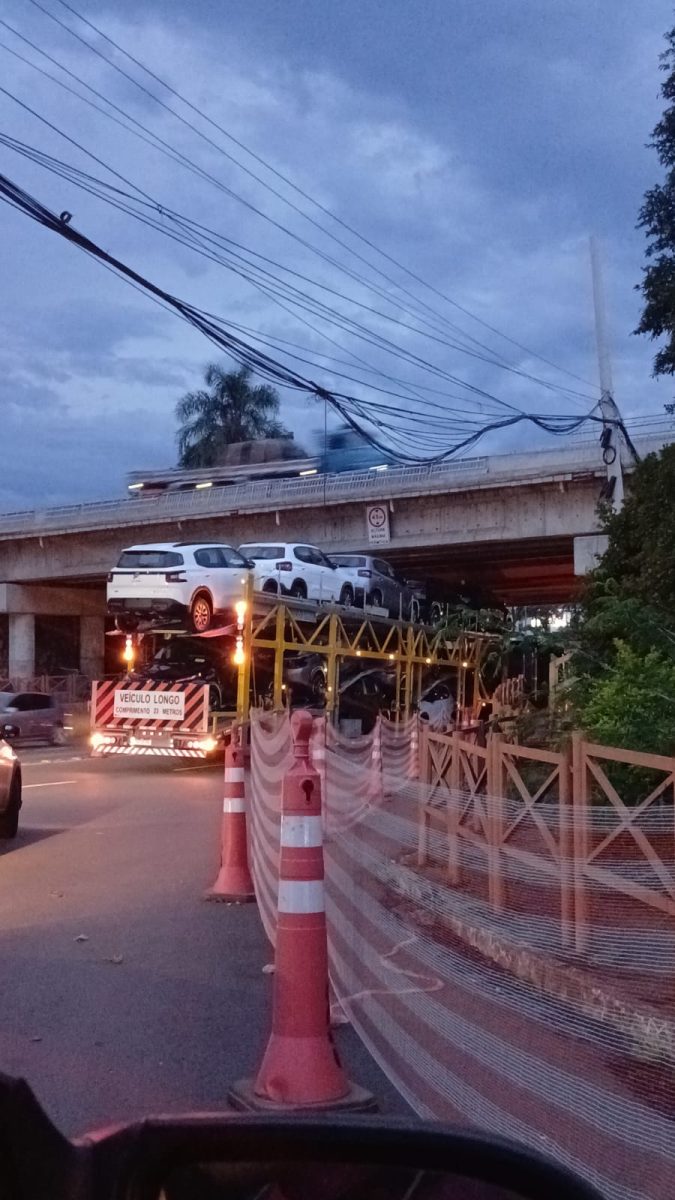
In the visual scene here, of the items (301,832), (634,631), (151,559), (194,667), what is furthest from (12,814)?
(151,559)

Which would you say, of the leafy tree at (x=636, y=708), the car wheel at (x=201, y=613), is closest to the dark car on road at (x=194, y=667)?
the car wheel at (x=201, y=613)

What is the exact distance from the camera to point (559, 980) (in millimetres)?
5168

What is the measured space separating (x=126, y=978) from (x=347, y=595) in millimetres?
21344

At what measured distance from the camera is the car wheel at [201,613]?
72.8ft

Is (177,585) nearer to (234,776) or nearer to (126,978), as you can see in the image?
(234,776)

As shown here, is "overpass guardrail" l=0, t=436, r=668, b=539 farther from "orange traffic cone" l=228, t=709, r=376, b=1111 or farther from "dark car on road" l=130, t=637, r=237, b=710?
"orange traffic cone" l=228, t=709, r=376, b=1111

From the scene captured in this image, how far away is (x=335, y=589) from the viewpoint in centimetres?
2839

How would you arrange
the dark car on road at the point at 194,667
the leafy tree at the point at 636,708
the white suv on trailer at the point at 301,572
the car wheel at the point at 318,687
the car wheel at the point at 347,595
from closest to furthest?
the leafy tree at the point at 636,708 → the dark car on road at the point at 194,667 → the car wheel at the point at 318,687 → the white suv on trailer at the point at 301,572 → the car wheel at the point at 347,595

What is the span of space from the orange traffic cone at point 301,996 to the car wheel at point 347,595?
2305cm

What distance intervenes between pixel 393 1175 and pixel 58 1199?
568 millimetres

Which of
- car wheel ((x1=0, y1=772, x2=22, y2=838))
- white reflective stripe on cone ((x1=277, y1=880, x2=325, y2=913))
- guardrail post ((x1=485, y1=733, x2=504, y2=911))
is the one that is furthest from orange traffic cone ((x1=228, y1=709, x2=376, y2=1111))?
car wheel ((x1=0, y1=772, x2=22, y2=838))

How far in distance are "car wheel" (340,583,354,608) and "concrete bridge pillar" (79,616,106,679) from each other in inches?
947

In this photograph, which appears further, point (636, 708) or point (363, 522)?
point (363, 522)

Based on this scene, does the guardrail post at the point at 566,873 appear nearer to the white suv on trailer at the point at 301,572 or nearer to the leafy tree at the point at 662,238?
the leafy tree at the point at 662,238
